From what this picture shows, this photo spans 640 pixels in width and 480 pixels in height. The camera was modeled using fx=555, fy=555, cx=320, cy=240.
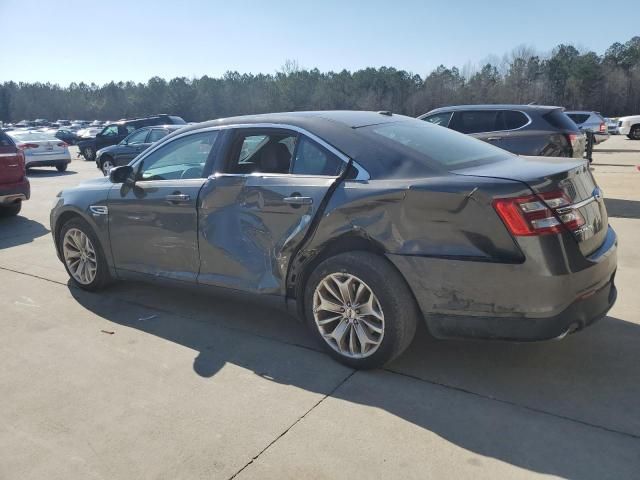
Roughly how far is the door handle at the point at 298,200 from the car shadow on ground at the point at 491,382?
1050 millimetres

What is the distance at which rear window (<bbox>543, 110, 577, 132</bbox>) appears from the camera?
8.96m

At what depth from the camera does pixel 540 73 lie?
7831cm

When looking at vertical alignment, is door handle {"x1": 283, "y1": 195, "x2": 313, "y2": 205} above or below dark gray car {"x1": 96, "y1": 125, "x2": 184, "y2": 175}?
above

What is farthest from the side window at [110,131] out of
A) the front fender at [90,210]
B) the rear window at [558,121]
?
the front fender at [90,210]

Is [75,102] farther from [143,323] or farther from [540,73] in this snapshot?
[143,323]

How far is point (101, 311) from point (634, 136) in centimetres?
3124

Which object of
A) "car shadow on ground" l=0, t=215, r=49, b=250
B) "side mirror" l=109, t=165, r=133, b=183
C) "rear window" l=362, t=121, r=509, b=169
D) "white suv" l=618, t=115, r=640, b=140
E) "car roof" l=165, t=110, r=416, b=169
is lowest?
"white suv" l=618, t=115, r=640, b=140

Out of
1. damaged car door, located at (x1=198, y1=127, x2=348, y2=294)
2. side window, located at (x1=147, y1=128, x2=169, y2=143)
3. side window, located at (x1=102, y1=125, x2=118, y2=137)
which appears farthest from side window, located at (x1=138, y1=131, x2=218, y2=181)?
side window, located at (x1=102, y1=125, x2=118, y2=137)

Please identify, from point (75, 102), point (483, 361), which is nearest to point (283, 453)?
point (483, 361)

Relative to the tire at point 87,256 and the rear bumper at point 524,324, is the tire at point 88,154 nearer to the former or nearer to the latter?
the tire at point 87,256

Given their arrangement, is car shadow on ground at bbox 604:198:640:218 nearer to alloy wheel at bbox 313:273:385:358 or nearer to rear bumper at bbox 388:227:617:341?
rear bumper at bbox 388:227:617:341

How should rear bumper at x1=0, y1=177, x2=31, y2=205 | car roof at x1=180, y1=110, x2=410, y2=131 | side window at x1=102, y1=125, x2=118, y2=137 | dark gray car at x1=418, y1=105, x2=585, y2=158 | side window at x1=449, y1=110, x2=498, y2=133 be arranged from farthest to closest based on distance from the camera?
side window at x1=102, y1=125, x2=118, y2=137 → side window at x1=449, y1=110, x2=498, y2=133 → rear bumper at x1=0, y1=177, x2=31, y2=205 → dark gray car at x1=418, y1=105, x2=585, y2=158 → car roof at x1=180, y1=110, x2=410, y2=131

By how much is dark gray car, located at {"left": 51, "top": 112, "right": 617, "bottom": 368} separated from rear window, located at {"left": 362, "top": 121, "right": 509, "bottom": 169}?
0.02 m

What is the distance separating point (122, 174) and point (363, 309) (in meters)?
2.64
